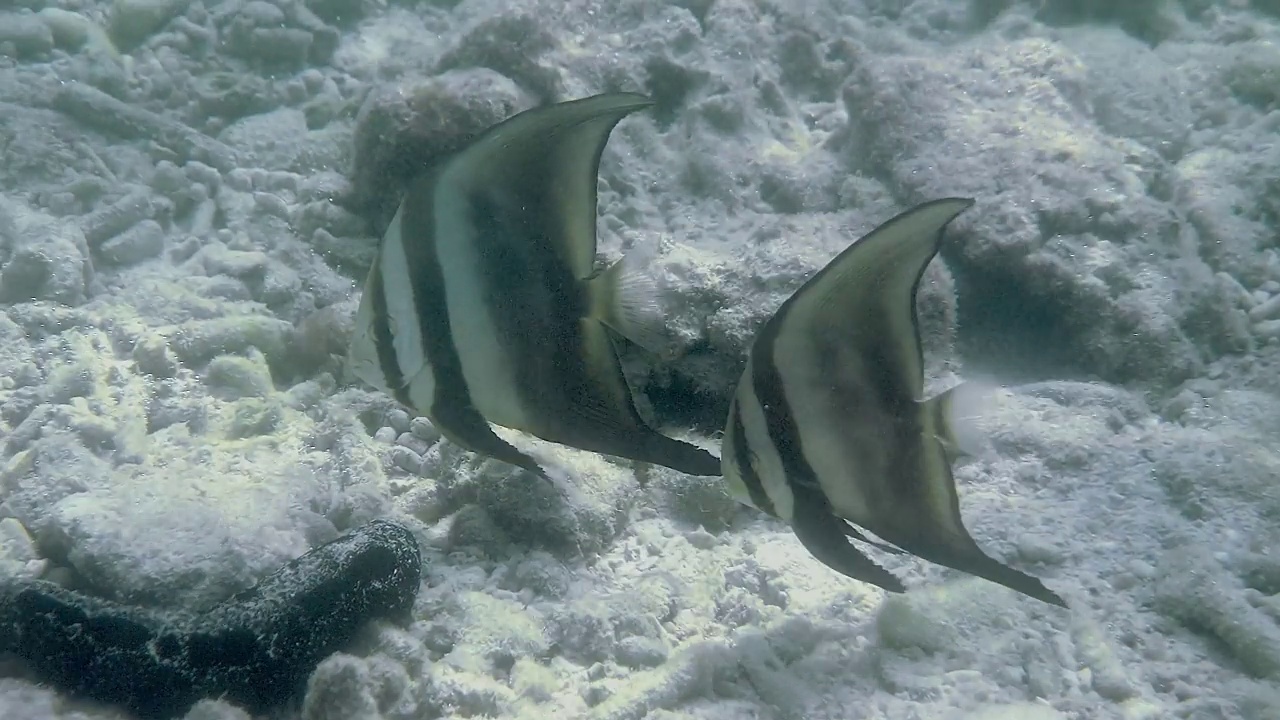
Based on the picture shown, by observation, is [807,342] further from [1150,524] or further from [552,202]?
[1150,524]

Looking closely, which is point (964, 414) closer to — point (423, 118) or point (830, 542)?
point (830, 542)

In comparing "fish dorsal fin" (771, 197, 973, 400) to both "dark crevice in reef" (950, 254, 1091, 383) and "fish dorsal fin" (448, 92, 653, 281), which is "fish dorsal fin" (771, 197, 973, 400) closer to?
"fish dorsal fin" (448, 92, 653, 281)

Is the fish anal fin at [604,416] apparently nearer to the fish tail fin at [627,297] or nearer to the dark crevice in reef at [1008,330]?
the fish tail fin at [627,297]

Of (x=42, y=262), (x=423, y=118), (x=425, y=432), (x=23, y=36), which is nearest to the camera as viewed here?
(x=425, y=432)

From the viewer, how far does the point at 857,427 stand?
1.73 meters

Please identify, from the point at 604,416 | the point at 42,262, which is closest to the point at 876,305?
the point at 604,416

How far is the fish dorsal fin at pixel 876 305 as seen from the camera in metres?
1.56

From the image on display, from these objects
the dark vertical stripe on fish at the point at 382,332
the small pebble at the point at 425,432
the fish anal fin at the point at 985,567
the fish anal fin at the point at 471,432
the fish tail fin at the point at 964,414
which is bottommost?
the small pebble at the point at 425,432

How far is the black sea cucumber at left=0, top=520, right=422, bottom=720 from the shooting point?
1714 mm

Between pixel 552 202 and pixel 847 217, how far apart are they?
2019 mm

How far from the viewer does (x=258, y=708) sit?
1.79 metres

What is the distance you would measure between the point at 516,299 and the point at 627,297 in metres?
0.28

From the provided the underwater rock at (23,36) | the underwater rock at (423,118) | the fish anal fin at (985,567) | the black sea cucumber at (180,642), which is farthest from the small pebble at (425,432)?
the underwater rock at (23,36)

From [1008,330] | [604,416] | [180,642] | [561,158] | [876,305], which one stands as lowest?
[180,642]
